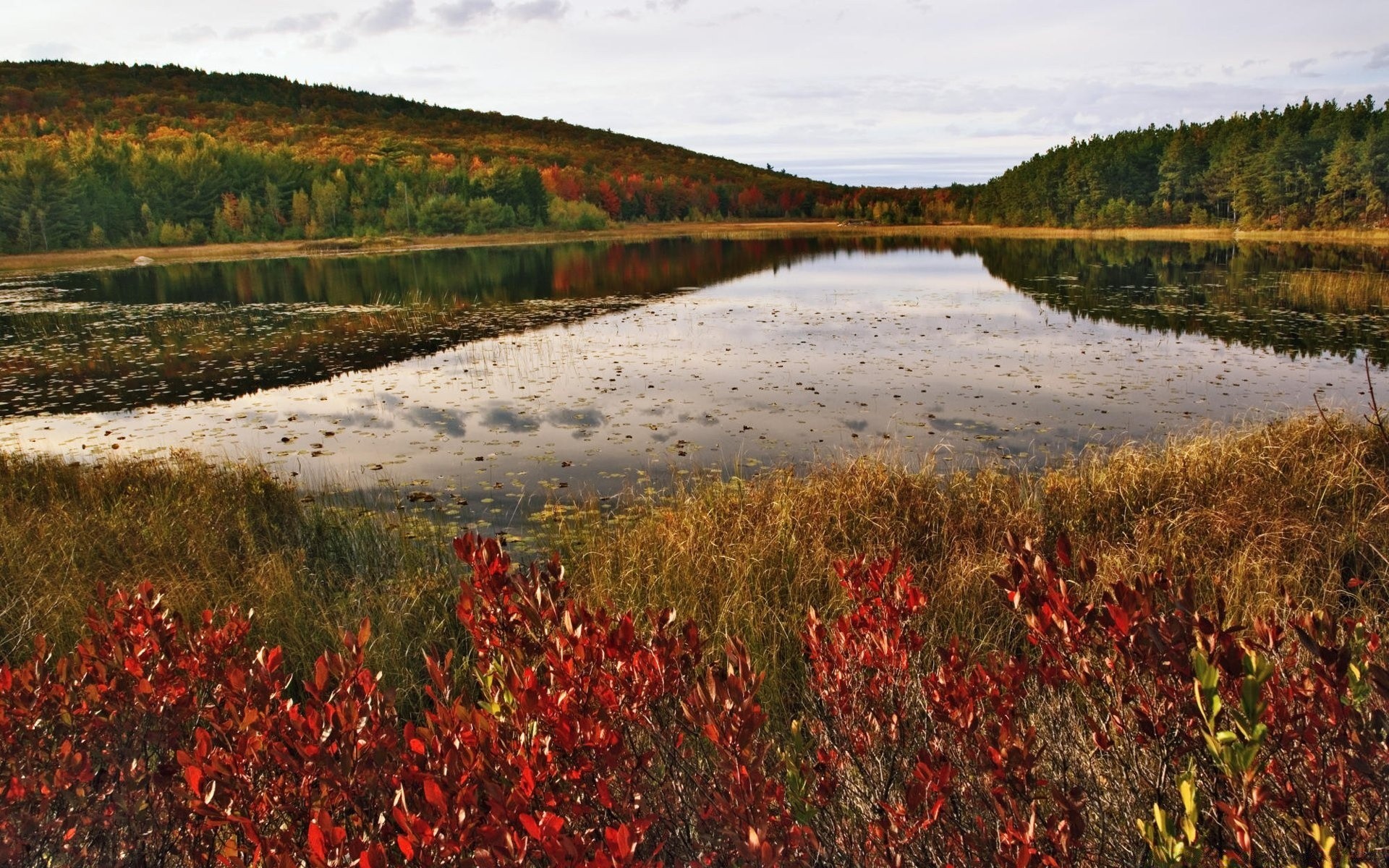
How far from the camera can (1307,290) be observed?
2650 centimetres

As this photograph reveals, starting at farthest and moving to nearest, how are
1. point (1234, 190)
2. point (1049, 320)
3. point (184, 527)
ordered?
point (1234, 190) → point (1049, 320) → point (184, 527)

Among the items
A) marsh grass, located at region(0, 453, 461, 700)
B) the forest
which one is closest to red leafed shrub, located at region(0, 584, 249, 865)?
marsh grass, located at region(0, 453, 461, 700)

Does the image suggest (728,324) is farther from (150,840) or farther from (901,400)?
(150,840)

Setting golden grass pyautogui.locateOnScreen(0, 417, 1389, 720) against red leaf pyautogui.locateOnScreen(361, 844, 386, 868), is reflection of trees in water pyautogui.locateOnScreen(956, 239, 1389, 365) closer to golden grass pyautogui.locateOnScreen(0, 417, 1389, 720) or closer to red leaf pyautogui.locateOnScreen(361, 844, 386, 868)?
golden grass pyautogui.locateOnScreen(0, 417, 1389, 720)

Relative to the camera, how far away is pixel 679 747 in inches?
93.0

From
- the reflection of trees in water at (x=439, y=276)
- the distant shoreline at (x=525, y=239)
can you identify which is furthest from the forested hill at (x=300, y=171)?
the reflection of trees in water at (x=439, y=276)

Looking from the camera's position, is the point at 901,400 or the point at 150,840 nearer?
the point at 150,840

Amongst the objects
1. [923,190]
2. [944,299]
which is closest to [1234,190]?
[944,299]

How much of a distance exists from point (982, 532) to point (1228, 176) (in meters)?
91.7

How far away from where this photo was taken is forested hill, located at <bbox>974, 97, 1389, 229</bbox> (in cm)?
6381

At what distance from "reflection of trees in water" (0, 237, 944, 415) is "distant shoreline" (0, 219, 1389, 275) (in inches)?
584

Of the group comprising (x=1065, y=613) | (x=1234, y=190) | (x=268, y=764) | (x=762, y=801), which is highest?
(x=1234, y=190)

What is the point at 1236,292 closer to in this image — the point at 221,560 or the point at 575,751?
the point at 221,560

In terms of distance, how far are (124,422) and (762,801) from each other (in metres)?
15.1
